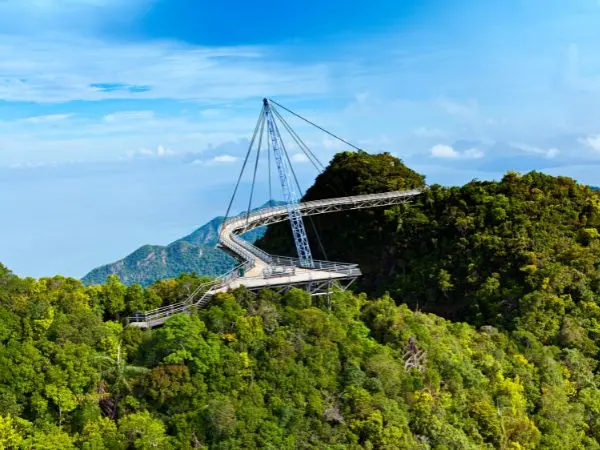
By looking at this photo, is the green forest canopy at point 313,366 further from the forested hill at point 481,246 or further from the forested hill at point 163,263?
the forested hill at point 163,263

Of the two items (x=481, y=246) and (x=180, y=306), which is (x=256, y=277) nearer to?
(x=180, y=306)

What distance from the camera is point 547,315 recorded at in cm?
5588

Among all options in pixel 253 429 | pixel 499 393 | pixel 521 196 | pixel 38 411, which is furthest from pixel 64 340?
pixel 521 196

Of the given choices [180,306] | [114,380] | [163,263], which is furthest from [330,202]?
[163,263]

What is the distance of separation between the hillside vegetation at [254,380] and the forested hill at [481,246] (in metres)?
10.8

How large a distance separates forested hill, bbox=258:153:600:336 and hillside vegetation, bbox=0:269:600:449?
35.4 ft

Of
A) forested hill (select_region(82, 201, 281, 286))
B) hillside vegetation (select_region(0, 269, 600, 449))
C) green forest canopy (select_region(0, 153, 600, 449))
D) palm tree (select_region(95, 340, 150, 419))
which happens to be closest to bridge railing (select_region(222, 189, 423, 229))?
green forest canopy (select_region(0, 153, 600, 449))

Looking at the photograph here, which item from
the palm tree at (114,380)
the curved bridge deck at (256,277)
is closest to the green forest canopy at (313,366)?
→ the palm tree at (114,380)

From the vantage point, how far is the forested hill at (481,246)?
57.5 meters

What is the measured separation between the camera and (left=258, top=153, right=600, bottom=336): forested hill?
189 feet

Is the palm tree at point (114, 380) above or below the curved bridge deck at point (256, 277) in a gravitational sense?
below

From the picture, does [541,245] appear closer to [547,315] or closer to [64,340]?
[547,315]

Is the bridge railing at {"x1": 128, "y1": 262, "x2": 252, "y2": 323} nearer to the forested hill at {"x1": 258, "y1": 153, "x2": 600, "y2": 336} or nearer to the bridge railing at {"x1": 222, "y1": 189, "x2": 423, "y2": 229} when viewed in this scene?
the bridge railing at {"x1": 222, "y1": 189, "x2": 423, "y2": 229}

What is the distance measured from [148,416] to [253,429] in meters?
5.27
